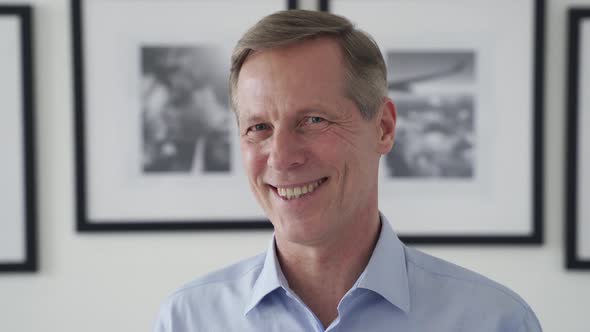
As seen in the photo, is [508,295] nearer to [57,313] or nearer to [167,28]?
[167,28]

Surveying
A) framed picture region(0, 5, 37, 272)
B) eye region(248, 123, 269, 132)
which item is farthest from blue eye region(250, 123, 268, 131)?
framed picture region(0, 5, 37, 272)

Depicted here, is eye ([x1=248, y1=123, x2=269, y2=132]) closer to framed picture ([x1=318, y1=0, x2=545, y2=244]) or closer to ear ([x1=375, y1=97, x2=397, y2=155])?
ear ([x1=375, y1=97, x2=397, y2=155])

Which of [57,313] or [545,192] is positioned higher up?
[545,192]

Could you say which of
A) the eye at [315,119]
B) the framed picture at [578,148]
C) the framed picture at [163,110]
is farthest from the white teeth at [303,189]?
the framed picture at [578,148]

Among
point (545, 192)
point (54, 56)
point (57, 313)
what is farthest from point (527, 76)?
point (57, 313)

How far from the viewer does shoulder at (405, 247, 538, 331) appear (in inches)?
41.8

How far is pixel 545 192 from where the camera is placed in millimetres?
1816

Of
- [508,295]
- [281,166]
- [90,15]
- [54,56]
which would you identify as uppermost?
[90,15]

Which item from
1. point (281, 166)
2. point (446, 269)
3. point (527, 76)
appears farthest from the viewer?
point (527, 76)

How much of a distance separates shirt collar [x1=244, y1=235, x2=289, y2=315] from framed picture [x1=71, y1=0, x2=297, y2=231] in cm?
70

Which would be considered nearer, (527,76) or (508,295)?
(508,295)

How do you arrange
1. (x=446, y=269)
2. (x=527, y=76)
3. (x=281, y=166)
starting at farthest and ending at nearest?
(x=527, y=76), (x=446, y=269), (x=281, y=166)

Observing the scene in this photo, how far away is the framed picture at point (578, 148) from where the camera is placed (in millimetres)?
1786

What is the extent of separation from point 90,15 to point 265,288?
44.8 inches
